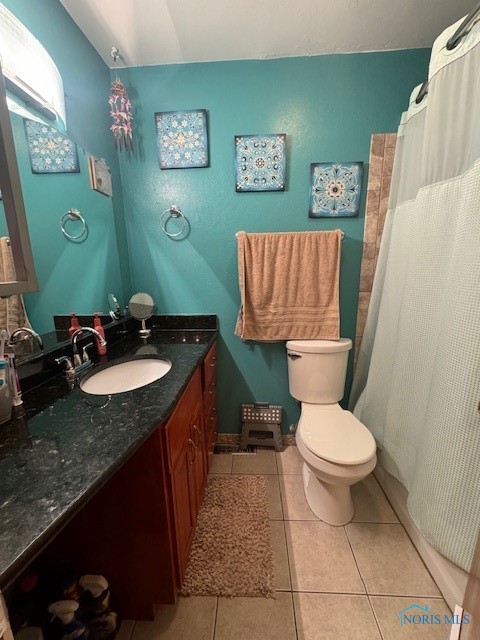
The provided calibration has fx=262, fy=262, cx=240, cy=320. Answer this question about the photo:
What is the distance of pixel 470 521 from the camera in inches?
33.6

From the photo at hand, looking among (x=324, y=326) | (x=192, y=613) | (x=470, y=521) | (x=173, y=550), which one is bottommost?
(x=192, y=613)

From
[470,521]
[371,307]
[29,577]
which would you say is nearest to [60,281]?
[29,577]

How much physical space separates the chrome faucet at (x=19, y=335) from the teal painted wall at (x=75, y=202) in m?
0.05

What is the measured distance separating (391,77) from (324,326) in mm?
1427

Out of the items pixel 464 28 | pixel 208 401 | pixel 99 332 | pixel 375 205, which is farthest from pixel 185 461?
pixel 464 28

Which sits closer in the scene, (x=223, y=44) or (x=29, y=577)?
(x=29, y=577)

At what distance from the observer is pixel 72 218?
127 cm

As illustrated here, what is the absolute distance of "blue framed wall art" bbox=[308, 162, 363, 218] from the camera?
1.54m

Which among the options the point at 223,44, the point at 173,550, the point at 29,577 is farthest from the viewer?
the point at 223,44

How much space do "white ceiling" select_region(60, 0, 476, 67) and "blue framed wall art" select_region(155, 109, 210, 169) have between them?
0.93 feet

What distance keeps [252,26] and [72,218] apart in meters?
1.29

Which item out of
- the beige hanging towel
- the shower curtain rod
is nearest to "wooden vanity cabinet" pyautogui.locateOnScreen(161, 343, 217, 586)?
the beige hanging towel

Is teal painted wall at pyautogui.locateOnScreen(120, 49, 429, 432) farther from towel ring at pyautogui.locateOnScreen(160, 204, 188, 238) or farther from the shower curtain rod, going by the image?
the shower curtain rod

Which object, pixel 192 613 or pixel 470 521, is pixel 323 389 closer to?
pixel 470 521
